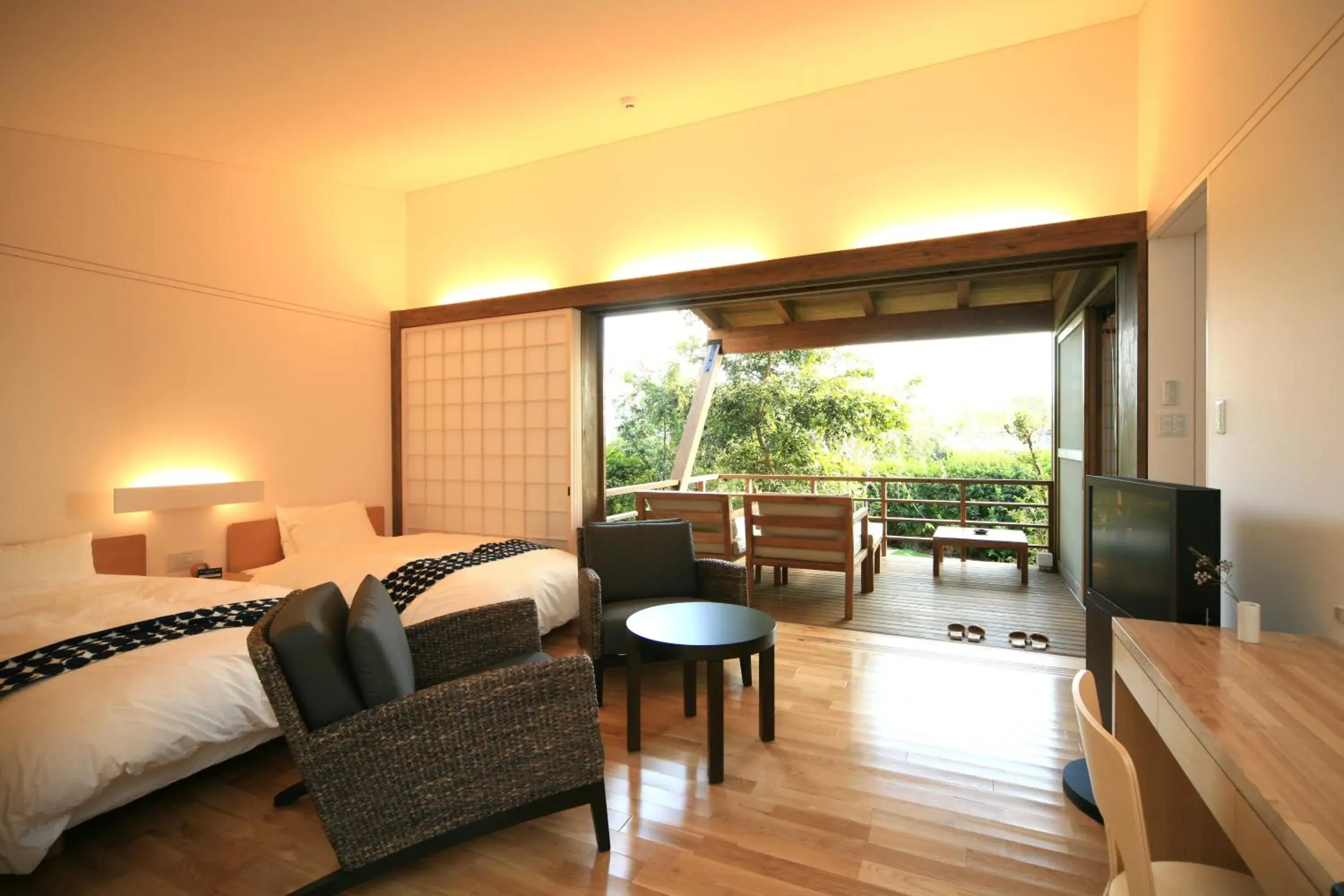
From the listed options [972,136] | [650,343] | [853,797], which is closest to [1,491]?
[853,797]

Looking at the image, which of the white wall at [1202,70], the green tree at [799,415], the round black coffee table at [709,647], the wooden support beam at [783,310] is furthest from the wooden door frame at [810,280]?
the green tree at [799,415]

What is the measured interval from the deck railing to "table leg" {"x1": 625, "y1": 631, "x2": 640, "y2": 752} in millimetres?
2358

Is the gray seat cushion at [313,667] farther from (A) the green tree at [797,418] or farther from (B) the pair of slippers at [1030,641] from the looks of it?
(A) the green tree at [797,418]

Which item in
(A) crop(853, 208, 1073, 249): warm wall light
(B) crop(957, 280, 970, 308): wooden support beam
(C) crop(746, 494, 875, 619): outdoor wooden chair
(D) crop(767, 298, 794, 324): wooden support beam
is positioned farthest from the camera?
(D) crop(767, 298, 794, 324): wooden support beam

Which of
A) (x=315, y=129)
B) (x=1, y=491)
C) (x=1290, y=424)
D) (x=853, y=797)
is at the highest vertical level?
(x=315, y=129)

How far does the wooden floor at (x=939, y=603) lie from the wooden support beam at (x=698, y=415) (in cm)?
161

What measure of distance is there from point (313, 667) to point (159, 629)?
119 cm

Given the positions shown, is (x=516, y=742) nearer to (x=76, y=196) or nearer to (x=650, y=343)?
(x=76, y=196)

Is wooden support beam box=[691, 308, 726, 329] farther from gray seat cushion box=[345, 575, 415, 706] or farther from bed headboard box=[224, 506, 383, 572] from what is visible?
gray seat cushion box=[345, 575, 415, 706]

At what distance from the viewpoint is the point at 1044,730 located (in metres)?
2.46

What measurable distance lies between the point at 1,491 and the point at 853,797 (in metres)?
4.01

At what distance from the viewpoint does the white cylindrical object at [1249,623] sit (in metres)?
1.55

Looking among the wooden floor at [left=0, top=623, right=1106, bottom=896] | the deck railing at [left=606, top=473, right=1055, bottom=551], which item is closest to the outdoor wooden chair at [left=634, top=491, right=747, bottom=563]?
the deck railing at [left=606, top=473, right=1055, bottom=551]

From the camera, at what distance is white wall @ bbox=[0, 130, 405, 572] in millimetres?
3064
